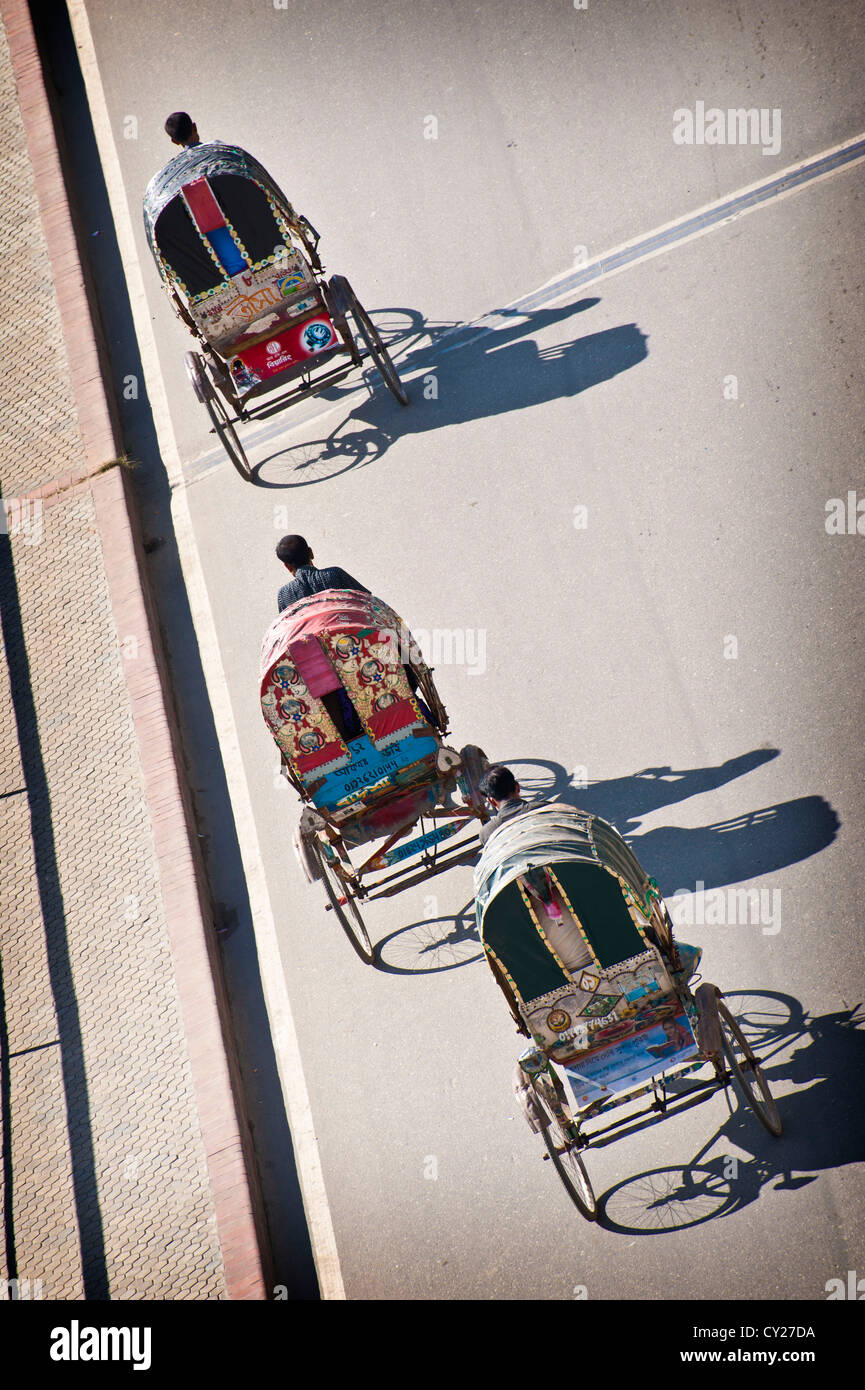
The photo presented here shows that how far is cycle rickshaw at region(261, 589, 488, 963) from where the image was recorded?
20.8 feet

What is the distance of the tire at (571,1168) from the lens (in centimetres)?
554

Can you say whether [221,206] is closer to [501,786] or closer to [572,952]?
[501,786]

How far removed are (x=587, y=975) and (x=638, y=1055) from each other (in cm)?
59

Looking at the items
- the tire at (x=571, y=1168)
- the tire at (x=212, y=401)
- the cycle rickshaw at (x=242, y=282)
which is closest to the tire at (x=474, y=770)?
the tire at (x=571, y=1168)

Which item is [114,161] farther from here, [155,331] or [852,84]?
[852,84]

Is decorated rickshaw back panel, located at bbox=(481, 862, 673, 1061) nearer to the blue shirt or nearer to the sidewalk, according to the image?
the sidewalk

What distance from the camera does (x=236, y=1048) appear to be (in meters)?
7.43

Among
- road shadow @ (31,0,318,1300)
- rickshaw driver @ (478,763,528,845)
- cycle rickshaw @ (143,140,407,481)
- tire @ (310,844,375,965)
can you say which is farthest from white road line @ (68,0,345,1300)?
rickshaw driver @ (478,763,528,845)

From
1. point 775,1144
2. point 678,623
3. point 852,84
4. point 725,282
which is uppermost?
point 852,84

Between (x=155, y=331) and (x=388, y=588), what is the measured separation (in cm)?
471

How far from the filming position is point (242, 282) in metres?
8.79

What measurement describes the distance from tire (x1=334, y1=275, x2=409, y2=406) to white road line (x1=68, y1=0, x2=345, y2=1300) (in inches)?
87.4
